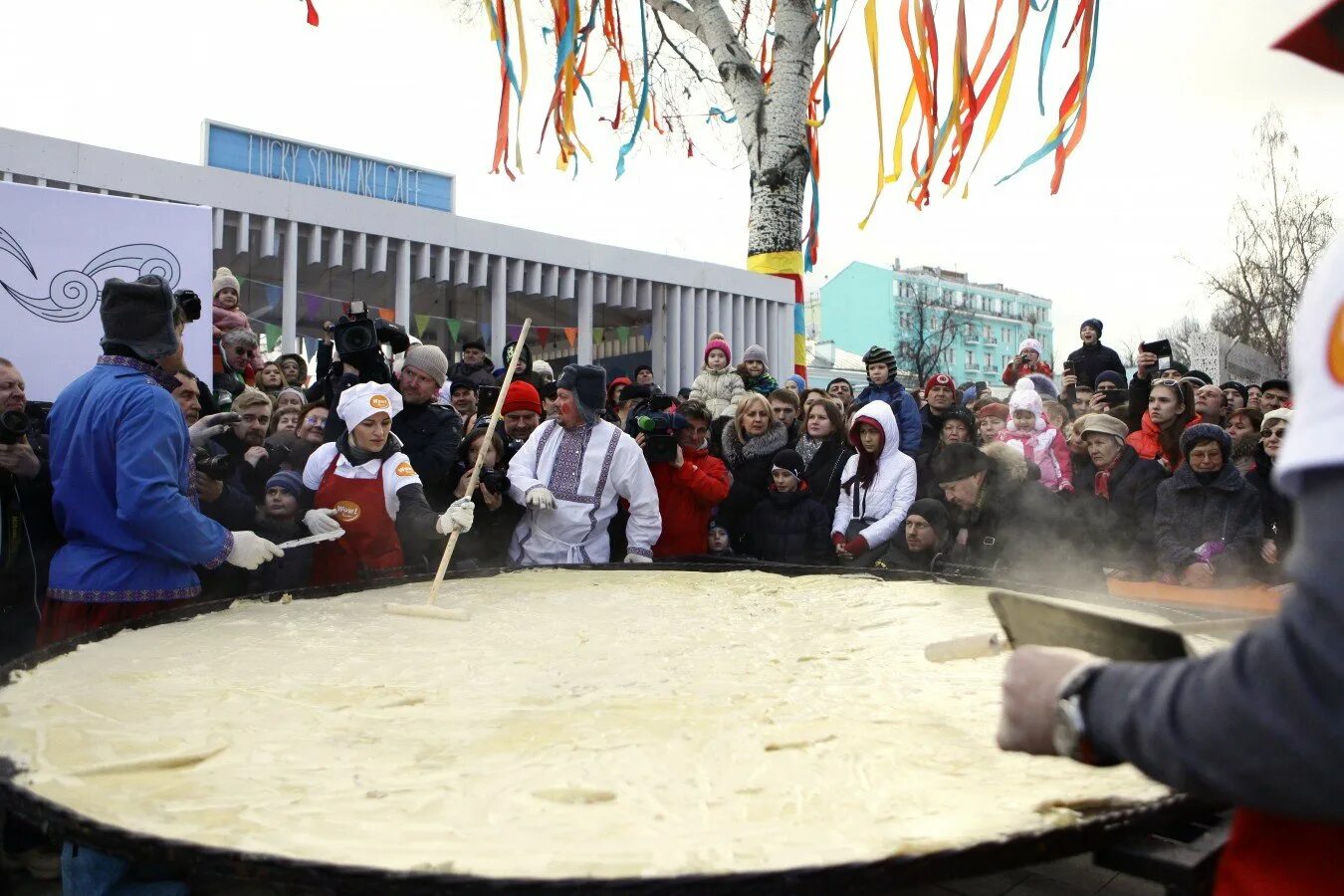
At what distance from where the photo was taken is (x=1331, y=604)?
72 cm

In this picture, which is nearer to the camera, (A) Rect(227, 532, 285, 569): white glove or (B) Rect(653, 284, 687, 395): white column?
(A) Rect(227, 532, 285, 569): white glove

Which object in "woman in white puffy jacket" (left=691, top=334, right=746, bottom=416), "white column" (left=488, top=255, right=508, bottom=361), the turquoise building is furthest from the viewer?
the turquoise building

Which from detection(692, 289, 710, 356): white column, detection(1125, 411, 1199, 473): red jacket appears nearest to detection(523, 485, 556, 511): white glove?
detection(1125, 411, 1199, 473): red jacket

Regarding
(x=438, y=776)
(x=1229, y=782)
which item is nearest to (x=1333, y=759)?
(x=1229, y=782)

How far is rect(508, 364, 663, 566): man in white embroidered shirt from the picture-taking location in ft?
15.0

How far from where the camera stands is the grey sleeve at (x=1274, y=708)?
28.8 inches

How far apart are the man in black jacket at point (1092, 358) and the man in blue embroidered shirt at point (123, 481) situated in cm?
750

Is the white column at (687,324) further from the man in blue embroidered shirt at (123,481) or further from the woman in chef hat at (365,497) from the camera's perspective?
the man in blue embroidered shirt at (123,481)

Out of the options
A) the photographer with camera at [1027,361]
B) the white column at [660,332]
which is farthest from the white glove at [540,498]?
the white column at [660,332]

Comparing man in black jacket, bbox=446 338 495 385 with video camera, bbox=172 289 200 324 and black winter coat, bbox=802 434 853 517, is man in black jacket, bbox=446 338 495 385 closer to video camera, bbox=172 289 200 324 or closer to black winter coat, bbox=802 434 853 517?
black winter coat, bbox=802 434 853 517

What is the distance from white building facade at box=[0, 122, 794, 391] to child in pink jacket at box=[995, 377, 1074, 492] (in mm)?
6115

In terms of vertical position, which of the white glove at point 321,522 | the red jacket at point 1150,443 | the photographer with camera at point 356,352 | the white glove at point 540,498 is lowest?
the white glove at point 321,522

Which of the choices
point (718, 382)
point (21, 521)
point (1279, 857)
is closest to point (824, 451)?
point (718, 382)

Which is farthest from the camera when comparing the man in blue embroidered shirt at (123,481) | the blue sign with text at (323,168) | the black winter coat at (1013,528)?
the blue sign with text at (323,168)
